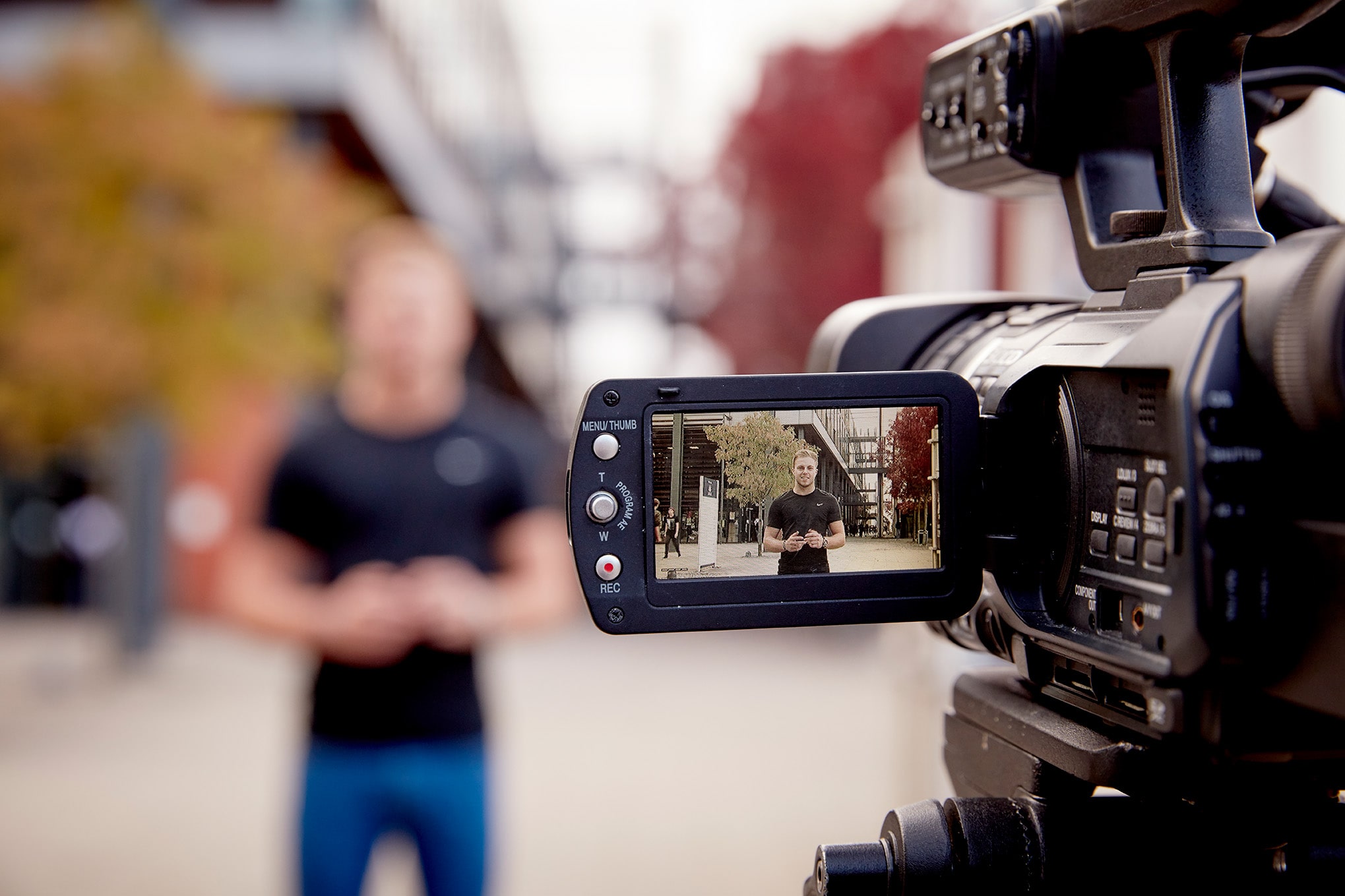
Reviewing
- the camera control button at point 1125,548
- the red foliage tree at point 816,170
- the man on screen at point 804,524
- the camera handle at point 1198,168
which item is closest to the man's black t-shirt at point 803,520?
the man on screen at point 804,524

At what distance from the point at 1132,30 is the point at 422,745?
2.01 metres

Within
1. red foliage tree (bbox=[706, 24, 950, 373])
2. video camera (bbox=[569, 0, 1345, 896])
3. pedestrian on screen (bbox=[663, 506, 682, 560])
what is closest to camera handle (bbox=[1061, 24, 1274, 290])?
video camera (bbox=[569, 0, 1345, 896])

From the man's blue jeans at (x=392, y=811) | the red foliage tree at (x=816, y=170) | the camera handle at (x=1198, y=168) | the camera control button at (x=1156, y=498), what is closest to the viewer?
the camera control button at (x=1156, y=498)

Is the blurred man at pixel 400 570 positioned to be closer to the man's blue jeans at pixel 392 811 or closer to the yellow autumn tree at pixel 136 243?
the man's blue jeans at pixel 392 811

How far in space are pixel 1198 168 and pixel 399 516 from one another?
200 centimetres

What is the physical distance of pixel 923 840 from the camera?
1.26 metres

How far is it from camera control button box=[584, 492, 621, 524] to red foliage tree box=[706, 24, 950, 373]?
7398mm

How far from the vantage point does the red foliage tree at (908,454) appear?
121 cm

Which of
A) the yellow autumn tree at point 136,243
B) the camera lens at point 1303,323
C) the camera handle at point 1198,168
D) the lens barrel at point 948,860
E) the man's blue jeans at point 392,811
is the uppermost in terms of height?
the yellow autumn tree at point 136,243

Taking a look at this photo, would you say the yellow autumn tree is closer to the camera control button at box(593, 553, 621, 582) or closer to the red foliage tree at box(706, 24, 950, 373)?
the red foliage tree at box(706, 24, 950, 373)

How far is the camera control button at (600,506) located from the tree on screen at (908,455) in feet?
0.89

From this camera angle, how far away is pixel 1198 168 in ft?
3.92

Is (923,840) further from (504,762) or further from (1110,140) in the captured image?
(504,762)

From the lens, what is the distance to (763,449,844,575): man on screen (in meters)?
1.20
